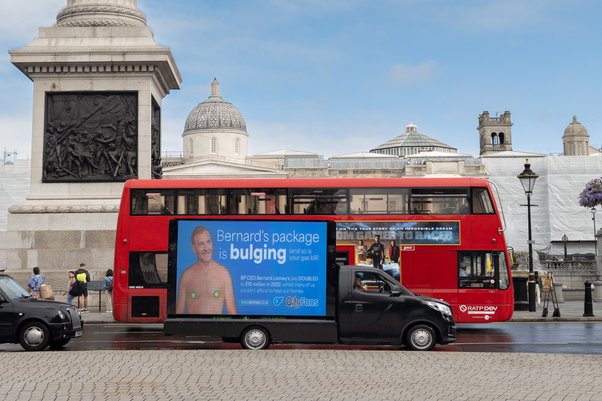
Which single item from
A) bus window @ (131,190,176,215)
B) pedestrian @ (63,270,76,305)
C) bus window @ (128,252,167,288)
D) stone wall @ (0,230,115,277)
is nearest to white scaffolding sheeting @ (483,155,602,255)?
stone wall @ (0,230,115,277)

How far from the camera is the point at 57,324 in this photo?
1686 cm

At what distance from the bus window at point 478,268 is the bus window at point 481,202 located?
1057 millimetres

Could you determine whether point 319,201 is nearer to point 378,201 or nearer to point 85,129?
point 378,201

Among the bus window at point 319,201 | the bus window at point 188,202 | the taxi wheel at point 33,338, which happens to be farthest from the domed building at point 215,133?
the taxi wheel at point 33,338

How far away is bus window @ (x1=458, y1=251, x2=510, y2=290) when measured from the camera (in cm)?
2169

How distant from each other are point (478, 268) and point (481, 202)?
1626 mm

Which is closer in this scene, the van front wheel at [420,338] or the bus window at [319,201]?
the van front wheel at [420,338]

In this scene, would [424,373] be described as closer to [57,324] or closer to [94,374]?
[94,374]

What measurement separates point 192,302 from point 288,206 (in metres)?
5.60

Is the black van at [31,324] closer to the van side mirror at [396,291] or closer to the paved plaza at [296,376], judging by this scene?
the paved plaza at [296,376]

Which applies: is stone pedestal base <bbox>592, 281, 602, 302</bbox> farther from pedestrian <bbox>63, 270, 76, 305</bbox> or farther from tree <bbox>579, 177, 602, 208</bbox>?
pedestrian <bbox>63, 270, 76, 305</bbox>

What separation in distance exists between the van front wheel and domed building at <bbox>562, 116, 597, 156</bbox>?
135584 mm

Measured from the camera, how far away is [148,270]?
71.4ft

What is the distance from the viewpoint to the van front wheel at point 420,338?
16.9 metres
